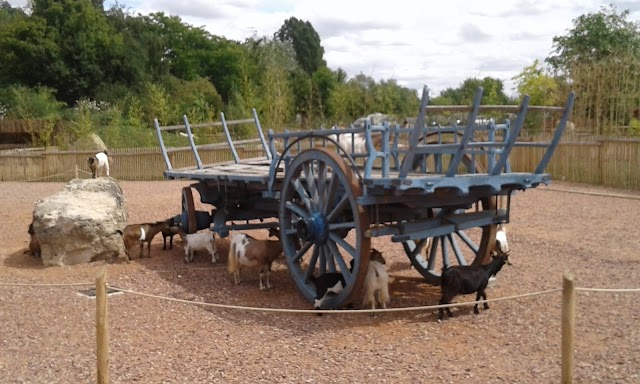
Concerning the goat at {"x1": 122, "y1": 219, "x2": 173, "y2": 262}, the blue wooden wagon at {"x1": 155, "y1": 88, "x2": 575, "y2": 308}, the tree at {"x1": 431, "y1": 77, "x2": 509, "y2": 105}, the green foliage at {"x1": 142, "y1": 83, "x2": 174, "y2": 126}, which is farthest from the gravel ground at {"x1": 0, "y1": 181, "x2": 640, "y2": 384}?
the tree at {"x1": 431, "y1": 77, "x2": 509, "y2": 105}

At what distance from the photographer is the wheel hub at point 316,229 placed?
6938 millimetres

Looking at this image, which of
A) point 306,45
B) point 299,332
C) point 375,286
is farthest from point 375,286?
point 306,45

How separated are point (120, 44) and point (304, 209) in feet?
126

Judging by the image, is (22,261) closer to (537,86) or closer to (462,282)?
(462,282)

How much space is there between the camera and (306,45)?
6469 cm

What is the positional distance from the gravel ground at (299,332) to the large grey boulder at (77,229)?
0.24 m

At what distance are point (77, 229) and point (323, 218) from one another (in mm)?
3893

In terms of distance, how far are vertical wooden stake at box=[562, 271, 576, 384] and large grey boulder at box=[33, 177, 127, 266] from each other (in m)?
6.58

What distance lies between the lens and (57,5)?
1657 inches

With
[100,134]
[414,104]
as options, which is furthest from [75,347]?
[414,104]

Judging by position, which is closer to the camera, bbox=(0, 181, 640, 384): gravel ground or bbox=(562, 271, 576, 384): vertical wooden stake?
bbox=(562, 271, 576, 384): vertical wooden stake

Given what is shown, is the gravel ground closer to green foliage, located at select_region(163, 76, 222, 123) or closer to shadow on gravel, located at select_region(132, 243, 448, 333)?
shadow on gravel, located at select_region(132, 243, 448, 333)

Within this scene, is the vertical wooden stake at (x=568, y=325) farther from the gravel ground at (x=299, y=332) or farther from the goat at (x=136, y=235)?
the goat at (x=136, y=235)

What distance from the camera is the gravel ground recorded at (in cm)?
527
